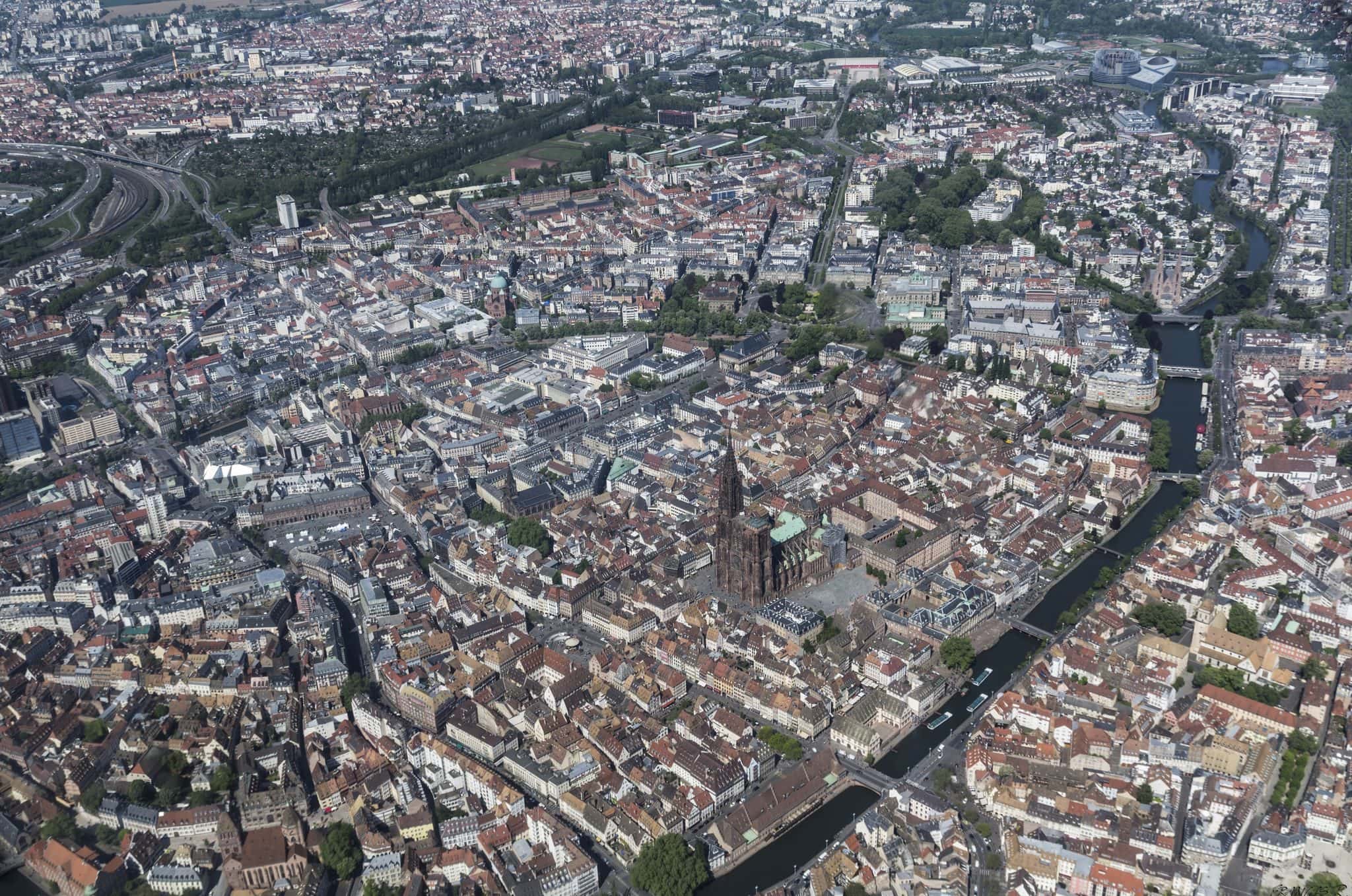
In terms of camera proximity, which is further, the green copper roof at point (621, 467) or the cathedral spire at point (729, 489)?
the green copper roof at point (621, 467)

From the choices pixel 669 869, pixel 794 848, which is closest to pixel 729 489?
pixel 794 848

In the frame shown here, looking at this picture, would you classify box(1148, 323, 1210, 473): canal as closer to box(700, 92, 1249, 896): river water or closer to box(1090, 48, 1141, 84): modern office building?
box(700, 92, 1249, 896): river water

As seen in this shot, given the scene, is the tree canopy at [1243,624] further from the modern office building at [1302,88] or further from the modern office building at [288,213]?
the modern office building at [1302,88]

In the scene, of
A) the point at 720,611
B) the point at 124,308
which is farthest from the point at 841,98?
the point at 720,611

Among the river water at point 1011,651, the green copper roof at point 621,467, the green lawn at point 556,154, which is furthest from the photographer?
the green lawn at point 556,154

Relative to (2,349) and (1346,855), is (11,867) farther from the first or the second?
(2,349)

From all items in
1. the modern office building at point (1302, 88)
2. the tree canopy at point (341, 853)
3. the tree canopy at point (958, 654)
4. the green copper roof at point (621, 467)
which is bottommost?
the tree canopy at point (341, 853)

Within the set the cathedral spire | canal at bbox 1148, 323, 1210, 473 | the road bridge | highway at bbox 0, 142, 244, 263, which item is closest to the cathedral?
the cathedral spire

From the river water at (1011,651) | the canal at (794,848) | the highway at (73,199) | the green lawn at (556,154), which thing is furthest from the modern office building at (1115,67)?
the canal at (794,848)
